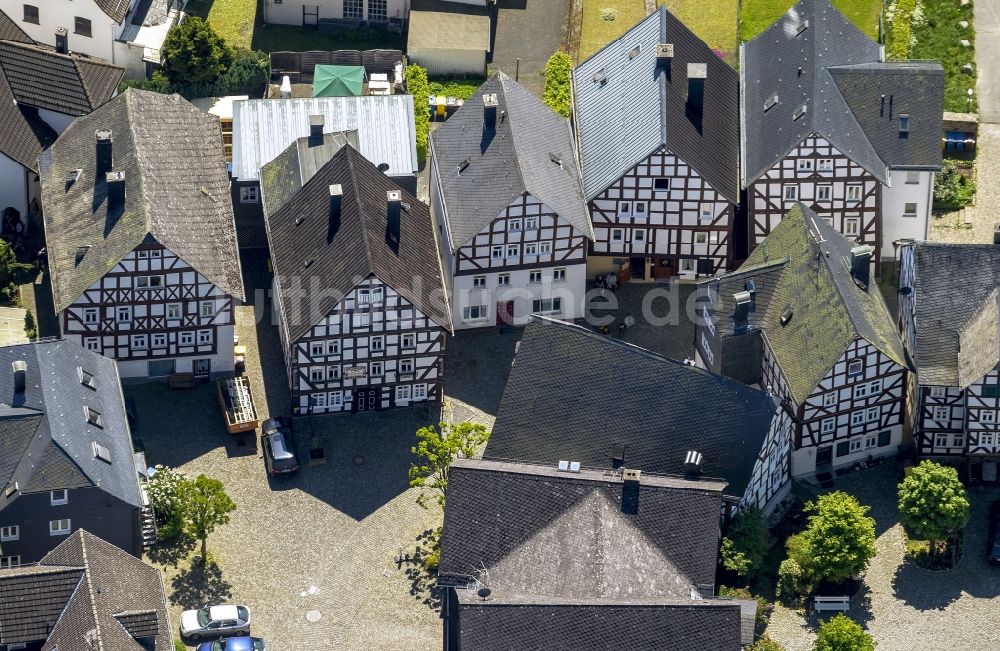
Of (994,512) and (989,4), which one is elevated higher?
(989,4)

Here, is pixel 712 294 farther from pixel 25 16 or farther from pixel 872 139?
pixel 25 16

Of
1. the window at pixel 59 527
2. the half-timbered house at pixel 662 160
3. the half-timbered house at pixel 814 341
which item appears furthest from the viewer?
the half-timbered house at pixel 662 160

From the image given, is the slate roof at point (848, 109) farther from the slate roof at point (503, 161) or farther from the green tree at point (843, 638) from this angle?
the green tree at point (843, 638)

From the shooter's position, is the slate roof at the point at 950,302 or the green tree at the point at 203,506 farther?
the slate roof at the point at 950,302

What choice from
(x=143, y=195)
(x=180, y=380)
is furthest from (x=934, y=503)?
(x=143, y=195)

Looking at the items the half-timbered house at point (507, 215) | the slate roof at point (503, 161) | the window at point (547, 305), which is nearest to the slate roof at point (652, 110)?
the slate roof at point (503, 161)

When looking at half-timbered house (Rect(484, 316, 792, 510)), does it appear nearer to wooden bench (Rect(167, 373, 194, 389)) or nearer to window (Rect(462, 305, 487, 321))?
window (Rect(462, 305, 487, 321))

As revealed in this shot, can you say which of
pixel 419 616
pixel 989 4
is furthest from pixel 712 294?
pixel 989 4
